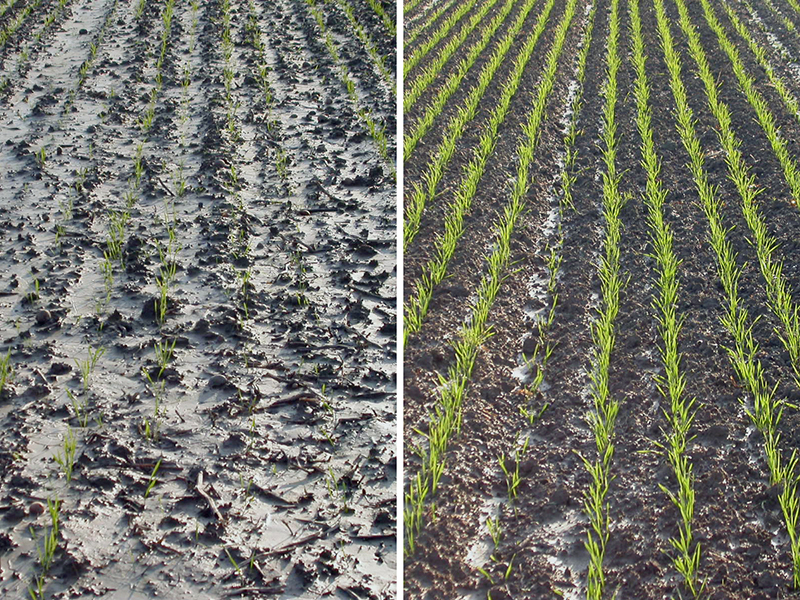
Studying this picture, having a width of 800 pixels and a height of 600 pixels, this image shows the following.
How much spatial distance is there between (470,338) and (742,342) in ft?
3.20

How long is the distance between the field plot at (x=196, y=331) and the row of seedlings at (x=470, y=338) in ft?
0.44

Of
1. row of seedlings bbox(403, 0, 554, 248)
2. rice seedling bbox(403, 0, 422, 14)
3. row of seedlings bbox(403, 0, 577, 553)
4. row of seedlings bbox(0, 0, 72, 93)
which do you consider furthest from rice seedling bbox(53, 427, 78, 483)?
rice seedling bbox(403, 0, 422, 14)

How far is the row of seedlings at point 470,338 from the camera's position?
2289mm

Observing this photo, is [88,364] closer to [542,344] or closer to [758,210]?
[542,344]

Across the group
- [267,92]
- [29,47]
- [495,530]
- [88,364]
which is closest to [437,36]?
[267,92]

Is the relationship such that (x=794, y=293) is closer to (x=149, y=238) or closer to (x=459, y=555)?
(x=459, y=555)

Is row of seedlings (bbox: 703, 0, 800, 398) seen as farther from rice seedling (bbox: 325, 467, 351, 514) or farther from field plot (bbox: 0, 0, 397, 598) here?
rice seedling (bbox: 325, 467, 351, 514)

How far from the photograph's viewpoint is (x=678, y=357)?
116 inches

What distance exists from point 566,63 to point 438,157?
8.27 feet

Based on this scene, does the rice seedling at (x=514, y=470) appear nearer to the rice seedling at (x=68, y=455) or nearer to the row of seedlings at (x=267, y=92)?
the rice seedling at (x=68, y=455)

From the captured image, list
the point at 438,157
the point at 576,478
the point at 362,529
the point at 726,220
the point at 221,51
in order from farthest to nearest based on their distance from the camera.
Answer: the point at 221,51, the point at 438,157, the point at 726,220, the point at 576,478, the point at 362,529

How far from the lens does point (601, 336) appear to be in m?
3.04

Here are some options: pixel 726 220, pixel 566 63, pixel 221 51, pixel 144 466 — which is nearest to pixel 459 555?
pixel 144 466

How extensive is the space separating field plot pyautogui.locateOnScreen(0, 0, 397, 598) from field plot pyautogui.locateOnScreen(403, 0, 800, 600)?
224 millimetres
